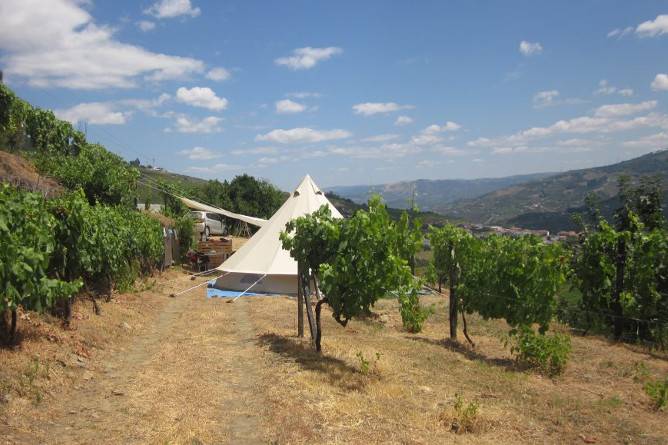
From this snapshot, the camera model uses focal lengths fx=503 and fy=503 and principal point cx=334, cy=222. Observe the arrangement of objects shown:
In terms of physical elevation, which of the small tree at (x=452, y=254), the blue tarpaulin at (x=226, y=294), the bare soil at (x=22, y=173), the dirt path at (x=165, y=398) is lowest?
the blue tarpaulin at (x=226, y=294)

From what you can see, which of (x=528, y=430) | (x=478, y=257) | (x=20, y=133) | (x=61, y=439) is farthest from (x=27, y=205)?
(x=20, y=133)

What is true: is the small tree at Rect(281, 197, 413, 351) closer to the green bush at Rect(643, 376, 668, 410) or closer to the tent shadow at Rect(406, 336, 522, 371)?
the tent shadow at Rect(406, 336, 522, 371)

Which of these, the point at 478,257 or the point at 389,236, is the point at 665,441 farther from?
the point at 478,257

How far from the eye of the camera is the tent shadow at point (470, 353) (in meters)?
10.5

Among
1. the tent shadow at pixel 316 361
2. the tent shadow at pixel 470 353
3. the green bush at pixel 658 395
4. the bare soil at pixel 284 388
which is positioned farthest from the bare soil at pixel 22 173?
the green bush at pixel 658 395

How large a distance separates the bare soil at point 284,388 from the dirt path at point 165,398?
0.03 m

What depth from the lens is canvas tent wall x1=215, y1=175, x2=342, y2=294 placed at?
17500 mm

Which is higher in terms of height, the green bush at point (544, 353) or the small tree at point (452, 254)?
the small tree at point (452, 254)

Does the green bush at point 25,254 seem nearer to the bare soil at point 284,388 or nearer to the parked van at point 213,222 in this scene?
the bare soil at point 284,388

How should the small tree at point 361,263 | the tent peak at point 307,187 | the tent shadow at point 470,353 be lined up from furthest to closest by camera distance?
the tent peak at point 307,187
the tent shadow at point 470,353
the small tree at point 361,263

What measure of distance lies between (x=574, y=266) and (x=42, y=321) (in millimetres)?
14221

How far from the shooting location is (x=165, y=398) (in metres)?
6.89

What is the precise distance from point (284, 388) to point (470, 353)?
5482mm

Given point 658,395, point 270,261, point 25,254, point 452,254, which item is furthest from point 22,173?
point 658,395
